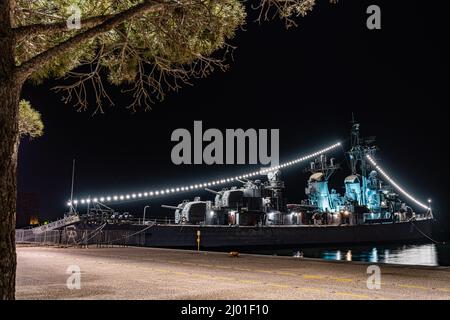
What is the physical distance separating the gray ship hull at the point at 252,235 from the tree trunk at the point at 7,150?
79.1ft

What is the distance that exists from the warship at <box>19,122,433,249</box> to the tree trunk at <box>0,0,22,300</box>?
24.5m

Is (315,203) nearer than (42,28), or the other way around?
(42,28)

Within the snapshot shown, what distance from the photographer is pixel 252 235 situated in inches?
1909

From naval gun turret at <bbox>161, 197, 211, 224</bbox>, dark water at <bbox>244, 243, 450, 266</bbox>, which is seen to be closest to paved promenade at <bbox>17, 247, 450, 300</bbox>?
dark water at <bbox>244, 243, 450, 266</bbox>

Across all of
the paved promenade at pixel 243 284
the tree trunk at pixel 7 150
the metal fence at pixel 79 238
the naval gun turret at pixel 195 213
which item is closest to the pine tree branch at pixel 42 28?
the tree trunk at pixel 7 150

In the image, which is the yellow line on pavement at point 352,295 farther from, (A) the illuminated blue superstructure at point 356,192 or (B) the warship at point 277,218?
(A) the illuminated blue superstructure at point 356,192

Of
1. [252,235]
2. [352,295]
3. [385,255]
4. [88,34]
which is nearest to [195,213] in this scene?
[252,235]

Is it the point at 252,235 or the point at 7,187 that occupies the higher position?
the point at 7,187

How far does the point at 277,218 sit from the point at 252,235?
24.1 feet

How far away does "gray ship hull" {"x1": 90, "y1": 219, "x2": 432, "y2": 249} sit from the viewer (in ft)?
132

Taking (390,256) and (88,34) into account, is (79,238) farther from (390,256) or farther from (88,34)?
(390,256)
